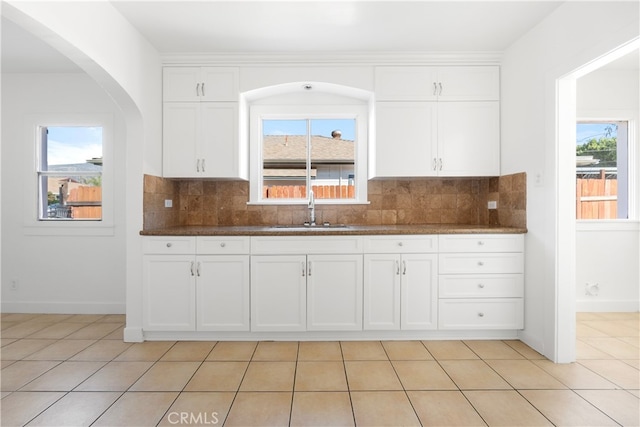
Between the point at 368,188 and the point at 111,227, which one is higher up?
the point at 368,188

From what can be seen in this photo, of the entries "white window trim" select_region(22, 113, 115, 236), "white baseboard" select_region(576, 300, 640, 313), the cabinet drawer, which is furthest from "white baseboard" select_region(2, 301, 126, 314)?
"white baseboard" select_region(576, 300, 640, 313)

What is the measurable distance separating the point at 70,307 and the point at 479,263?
428cm

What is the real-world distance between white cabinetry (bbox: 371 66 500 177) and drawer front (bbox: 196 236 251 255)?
1459mm

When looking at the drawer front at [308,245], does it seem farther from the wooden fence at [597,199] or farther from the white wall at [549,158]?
the wooden fence at [597,199]

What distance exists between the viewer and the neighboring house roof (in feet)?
12.4

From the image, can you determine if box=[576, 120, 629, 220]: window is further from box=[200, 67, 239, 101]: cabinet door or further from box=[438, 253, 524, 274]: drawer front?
box=[200, 67, 239, 101]: cabinet door

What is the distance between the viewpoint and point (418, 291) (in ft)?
9.70

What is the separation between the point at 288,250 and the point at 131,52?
2095mm

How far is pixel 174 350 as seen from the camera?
279cm

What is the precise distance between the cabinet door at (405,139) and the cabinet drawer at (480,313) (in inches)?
49.1

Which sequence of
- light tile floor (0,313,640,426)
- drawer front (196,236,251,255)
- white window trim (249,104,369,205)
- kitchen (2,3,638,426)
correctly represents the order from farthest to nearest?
white window trim (249,104,369,205) < drawer front (196,236,251,255) < kitchen (2,3,638,426) < light tile floor (0,313,640,426)

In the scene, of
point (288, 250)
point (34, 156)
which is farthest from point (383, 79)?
point (34, 156)

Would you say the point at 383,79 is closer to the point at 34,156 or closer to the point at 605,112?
the point at 605,112

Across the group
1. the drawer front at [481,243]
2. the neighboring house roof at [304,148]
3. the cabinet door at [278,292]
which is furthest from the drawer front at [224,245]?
the drawer front at [481,243]
